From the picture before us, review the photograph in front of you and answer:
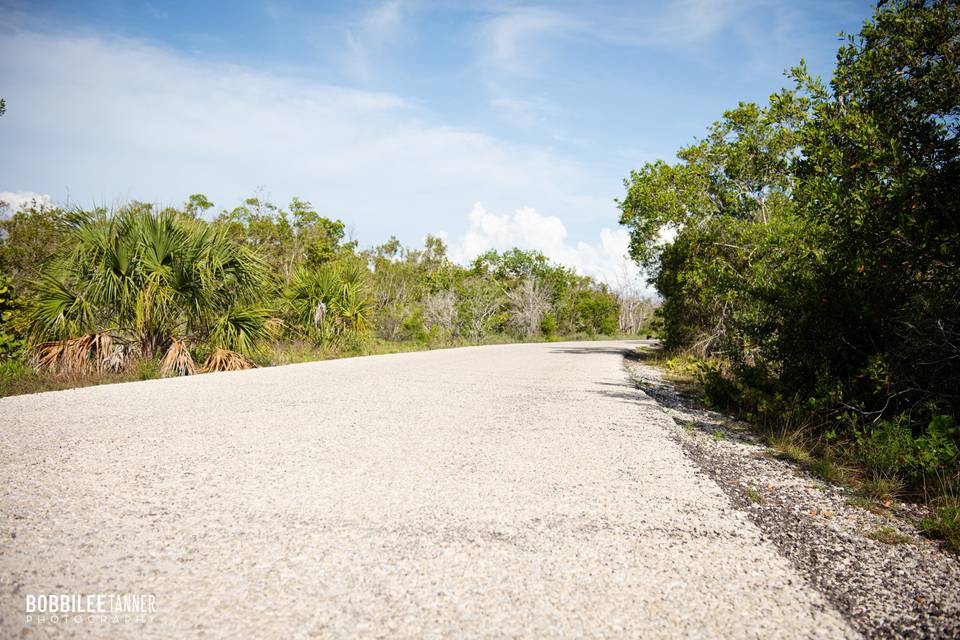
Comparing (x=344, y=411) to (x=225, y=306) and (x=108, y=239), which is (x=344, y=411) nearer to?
(x=225, y=306)

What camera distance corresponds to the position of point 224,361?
32.7ft

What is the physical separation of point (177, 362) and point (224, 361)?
879 mm

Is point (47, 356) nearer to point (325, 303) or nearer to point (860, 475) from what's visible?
point (325, 303)

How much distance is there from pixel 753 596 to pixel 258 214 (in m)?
28.3

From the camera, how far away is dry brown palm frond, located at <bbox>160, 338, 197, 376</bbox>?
29.7ft

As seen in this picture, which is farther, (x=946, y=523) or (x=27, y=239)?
(x=27, y=239)

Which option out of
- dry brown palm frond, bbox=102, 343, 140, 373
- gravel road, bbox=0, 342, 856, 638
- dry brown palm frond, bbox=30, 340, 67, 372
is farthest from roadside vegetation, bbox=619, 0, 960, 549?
dry brown palm frond, bbox=30, 340, 67, 372

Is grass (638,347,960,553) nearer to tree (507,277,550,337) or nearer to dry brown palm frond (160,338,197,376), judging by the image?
dry brown palm frond (160,338,197,376)

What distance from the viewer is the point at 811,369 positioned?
6285mm

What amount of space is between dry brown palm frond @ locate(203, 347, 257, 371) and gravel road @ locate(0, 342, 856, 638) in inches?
161

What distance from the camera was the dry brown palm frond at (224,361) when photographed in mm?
9797

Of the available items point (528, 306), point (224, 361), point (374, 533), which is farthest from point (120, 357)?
point (528, 306)

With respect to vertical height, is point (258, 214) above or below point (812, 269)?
above

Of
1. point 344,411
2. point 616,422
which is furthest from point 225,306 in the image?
point 616,422
